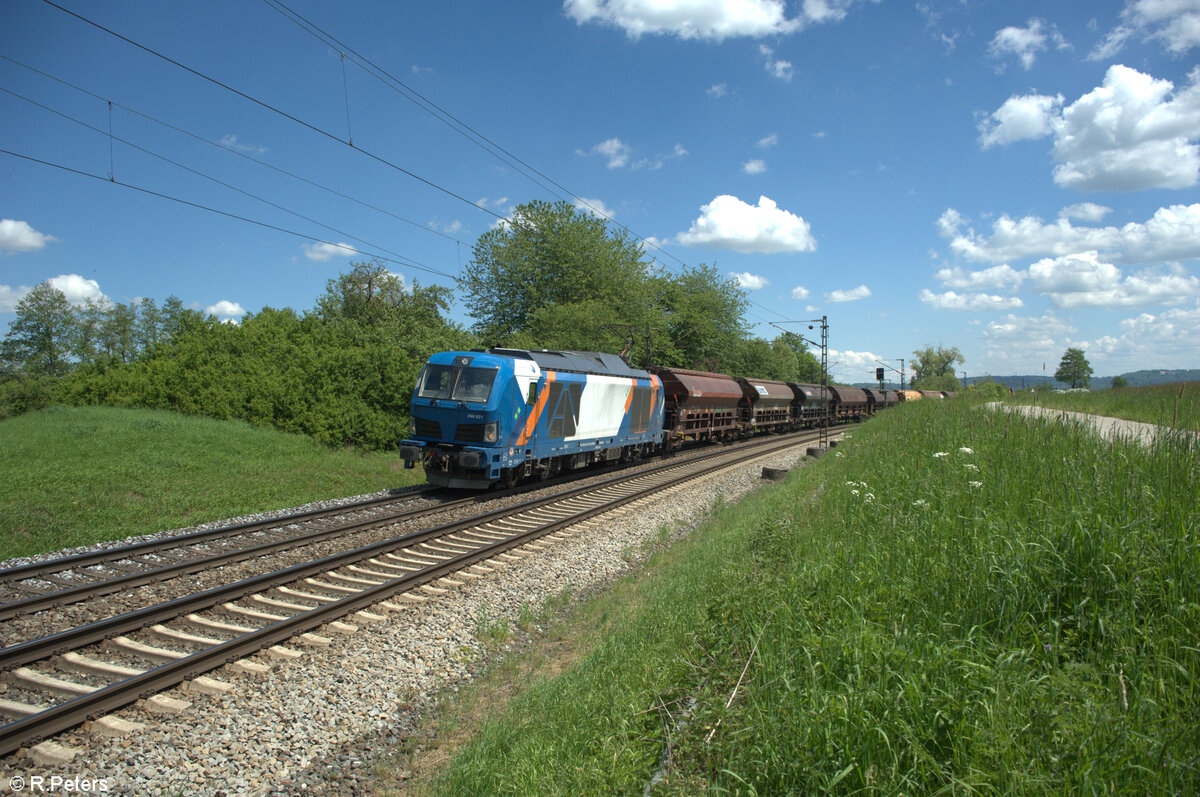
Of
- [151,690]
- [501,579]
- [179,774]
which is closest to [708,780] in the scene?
[179,774]

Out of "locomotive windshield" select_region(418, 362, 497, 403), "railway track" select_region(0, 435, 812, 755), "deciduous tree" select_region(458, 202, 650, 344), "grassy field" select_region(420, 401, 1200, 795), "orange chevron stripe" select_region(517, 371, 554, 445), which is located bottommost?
"railway track" select_region(0, 435, 812, 755)

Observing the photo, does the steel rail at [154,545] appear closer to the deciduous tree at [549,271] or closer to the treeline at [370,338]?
the treeline at [370,338]

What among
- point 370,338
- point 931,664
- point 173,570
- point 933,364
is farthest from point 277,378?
point 933,364

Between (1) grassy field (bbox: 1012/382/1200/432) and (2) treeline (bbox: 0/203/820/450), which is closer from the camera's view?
(1) grassy field (bbox: 1012/382/1200/432)

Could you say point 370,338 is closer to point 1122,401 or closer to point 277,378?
point 277,378

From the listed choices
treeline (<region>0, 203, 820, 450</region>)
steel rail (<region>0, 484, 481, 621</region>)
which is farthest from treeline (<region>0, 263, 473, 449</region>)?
steel rail (<region>0, 484, 481, 621</region>)

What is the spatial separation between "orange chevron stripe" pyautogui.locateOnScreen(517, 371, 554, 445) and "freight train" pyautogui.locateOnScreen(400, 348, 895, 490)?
2 cm

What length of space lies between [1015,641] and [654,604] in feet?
12.1

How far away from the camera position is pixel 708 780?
287cm

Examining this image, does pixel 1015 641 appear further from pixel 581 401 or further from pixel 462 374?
pixel 581 401

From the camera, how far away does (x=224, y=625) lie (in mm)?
6172

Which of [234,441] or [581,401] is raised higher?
Result: [581,401]

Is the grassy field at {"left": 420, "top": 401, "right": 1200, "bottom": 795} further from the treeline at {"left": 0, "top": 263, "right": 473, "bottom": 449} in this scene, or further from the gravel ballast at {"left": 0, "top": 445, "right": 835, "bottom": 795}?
the treeline at {"left": 0, "top": 263, "right": 473, "bottom": 449}

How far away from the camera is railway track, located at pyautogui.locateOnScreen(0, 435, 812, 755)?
4.70 metres
